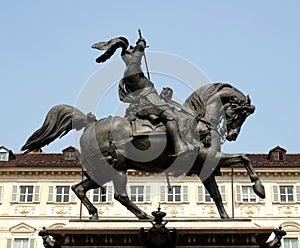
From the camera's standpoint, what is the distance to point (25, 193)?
57031 millimetres

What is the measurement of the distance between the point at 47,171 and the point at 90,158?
39962mm

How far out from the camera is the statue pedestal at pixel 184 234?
52.1 ft

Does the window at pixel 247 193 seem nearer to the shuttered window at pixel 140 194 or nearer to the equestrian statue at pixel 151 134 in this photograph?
the shuttered window at pixel 140 194

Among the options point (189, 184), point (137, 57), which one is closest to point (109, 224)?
point (137, 57)

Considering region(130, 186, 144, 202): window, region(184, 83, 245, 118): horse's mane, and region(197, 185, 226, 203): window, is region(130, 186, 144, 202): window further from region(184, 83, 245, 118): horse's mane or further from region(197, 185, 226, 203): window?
region(184, 83, 245, 118): horse's mane

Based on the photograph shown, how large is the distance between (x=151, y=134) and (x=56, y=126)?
2.48 metres

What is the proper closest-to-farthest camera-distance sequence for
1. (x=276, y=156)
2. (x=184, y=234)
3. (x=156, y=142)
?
(x=184, y=234) → (x=156, y=142) → (x=276, y=156)

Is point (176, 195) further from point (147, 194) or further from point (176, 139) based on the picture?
point (176, 139)

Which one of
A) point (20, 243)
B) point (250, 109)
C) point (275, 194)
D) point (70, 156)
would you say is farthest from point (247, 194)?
point (250, 109)

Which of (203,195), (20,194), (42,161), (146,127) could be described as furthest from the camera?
(42,161)

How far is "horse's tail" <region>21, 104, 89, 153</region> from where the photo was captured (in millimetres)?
17812

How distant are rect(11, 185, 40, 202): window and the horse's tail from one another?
39692 mm

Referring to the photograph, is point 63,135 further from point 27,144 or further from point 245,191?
point 245,191

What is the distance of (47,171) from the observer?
186 ft
